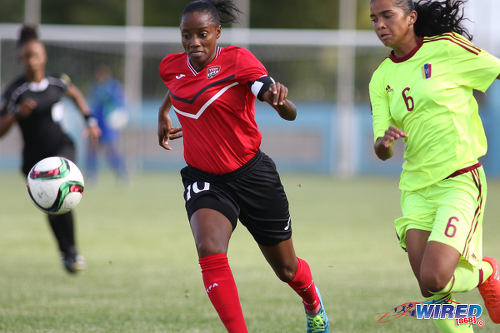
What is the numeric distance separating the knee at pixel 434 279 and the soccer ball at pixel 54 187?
2797mm

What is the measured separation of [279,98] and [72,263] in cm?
412

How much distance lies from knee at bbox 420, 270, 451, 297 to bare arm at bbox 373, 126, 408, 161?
708mm

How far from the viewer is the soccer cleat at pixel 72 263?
24.8ft

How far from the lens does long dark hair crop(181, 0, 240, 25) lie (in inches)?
183

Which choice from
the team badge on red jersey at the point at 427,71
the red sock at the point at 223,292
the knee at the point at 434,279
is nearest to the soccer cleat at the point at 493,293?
the knee at the point at 434,279

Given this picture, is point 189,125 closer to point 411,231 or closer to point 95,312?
point 411,231

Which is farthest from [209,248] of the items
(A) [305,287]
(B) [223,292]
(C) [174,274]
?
(C) [174,274]

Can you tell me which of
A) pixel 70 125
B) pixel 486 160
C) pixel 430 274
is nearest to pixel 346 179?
pixel 486 160

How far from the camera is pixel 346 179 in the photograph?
22422 millimetres

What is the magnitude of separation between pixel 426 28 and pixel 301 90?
20952 millimetres

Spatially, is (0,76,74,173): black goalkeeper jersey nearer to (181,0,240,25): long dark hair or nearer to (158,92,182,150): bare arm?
(158,92,182,150): bare arm

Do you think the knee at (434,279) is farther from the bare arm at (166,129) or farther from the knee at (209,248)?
the bare arm at (166,129)

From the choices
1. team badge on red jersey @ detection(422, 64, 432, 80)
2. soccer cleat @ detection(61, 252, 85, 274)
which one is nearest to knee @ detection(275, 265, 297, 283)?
team badge on red jersey @ detection(422, 64, 432, 80)

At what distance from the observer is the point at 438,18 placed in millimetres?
4828
